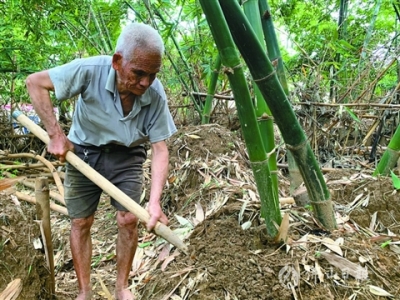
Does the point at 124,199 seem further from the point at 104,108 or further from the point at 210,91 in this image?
the point at 210,91

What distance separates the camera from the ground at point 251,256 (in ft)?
6.27

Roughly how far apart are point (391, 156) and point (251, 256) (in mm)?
1220

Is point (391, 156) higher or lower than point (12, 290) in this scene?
higher

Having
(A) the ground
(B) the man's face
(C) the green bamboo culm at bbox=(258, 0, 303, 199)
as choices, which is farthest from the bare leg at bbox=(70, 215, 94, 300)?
(C) the green bamboo culm at bbox=(258, 0, 303, 199)

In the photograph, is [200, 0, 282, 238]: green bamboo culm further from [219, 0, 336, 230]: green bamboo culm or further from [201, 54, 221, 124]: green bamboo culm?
[201, 54, 221, 124]: green bamboo culm

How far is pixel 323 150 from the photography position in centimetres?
397

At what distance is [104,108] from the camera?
2160 millimetres

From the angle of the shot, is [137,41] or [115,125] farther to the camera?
[115,125]

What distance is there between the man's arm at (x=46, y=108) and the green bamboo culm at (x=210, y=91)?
6.99 feet

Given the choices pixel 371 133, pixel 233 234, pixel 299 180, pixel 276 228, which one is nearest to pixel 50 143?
pixel 233 234

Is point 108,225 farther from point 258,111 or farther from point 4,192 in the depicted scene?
point 258,111

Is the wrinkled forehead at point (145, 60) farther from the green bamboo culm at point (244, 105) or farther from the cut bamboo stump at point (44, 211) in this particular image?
the cut bamboo stump at point (44, 211)

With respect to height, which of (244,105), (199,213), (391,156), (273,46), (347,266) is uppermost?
(273,46)

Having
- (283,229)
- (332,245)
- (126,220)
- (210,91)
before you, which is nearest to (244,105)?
(283,229)
